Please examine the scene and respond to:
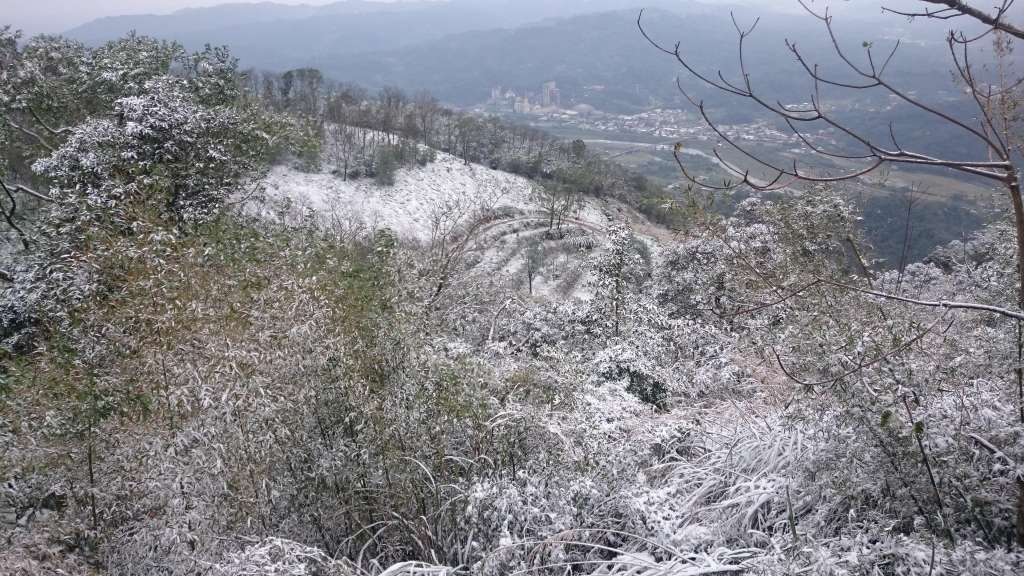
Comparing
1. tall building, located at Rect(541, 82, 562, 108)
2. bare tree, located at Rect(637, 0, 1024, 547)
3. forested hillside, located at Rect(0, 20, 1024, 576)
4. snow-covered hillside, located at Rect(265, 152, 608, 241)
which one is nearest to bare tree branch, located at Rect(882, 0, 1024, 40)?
bare tree, located at Rect(637, 0, 1024, 547)

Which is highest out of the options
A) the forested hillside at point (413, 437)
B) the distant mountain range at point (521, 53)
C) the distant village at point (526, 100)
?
the distant mountain range at point (521, 53)

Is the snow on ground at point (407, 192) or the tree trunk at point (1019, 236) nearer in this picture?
the tree trunk at point (1019, 236)

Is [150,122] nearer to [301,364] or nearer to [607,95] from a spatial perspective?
[301,364]

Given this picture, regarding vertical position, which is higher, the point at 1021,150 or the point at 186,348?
the point at 1021,150

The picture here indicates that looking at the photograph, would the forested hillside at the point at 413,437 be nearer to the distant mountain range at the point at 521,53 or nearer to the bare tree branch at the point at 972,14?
the bare tree branch at the point at 972,14

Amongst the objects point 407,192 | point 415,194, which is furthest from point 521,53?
point 407,192

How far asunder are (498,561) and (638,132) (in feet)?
184

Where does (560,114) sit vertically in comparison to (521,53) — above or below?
below

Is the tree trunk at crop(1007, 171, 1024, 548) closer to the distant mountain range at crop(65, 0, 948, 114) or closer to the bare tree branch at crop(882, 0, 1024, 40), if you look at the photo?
the bare tree branch at crop(882, 0, 1024, 40)

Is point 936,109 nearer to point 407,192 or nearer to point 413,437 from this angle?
point 413,437

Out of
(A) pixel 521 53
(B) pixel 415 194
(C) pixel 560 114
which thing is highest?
(A) pixel 521 53

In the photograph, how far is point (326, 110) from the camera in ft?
96.9

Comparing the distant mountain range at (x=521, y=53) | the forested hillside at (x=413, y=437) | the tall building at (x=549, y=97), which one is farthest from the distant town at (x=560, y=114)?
the forested hillside at (x=413, y=437)

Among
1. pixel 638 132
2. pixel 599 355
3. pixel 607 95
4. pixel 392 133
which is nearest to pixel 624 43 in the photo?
pixel 607 95
